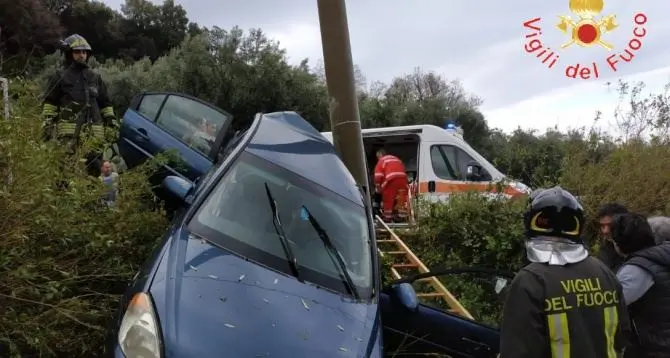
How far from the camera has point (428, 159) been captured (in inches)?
440

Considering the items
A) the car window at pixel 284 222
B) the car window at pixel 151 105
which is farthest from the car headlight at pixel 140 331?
the car window at pixel 151 105

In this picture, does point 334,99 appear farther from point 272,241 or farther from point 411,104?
point 411,104

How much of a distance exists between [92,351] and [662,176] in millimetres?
8591

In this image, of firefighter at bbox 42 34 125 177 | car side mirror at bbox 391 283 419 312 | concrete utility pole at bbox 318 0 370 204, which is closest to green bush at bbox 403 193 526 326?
concrete utility pole at bbox 318 0 370 204

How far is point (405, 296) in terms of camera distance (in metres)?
3.77

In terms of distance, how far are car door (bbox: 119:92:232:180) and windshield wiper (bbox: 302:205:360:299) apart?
334 centimetres

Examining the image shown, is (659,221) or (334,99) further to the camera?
(334,99)

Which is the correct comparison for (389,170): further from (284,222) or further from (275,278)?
(275,278)

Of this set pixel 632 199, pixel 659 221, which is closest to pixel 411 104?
pixel 632 199

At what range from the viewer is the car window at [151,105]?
7.32m

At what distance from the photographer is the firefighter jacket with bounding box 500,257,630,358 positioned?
2402 millimetres

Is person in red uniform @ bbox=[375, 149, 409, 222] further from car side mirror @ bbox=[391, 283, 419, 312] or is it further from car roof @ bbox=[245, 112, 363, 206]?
car side mirror @ bbox=[391, 283, 419, 312]

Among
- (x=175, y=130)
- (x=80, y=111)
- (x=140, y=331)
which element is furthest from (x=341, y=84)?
(x=140, y=331)

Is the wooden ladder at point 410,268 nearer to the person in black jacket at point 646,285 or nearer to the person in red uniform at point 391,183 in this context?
the person in black jacket at point 646,285
